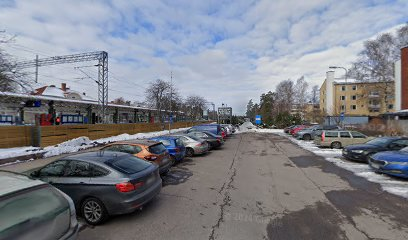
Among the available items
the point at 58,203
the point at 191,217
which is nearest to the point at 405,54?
the point at 191,217

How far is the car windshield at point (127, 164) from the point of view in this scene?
533 centimetres

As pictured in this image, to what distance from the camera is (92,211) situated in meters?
5.12

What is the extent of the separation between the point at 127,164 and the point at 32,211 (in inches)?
107

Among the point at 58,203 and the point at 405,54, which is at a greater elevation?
the point at 405,54

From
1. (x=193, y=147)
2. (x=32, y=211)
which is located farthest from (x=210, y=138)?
(x=32, y=211)

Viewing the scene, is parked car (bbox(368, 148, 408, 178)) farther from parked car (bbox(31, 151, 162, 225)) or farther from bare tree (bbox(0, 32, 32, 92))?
bare tree (bbox(0, 32, 32, 92))

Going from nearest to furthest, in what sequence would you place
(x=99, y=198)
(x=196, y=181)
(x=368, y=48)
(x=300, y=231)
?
(x=300, y=231)
(x=99, y=198)
(x=196, y=181)
(x=368, y=48)

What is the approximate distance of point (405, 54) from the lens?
109 ft

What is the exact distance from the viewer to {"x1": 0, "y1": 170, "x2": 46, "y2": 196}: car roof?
9.58ft

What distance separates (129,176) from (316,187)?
5.87 m

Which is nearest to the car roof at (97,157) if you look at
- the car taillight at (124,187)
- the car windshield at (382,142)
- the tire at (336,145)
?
the car taillight at (124,187)

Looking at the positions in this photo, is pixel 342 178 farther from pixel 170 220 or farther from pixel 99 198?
pixel 99 198

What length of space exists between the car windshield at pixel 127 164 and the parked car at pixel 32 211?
1.86 metres

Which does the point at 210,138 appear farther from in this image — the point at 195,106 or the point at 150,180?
the point at 195,106
